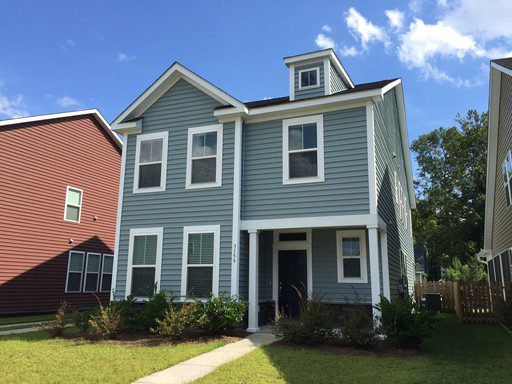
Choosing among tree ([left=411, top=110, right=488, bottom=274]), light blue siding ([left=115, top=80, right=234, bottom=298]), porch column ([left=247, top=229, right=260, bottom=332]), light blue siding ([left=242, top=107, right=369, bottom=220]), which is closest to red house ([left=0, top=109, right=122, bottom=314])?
light blue siding ([left=115, top=80, right=234, bottom=298])

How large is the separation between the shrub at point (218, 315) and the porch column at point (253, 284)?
2.64 feet

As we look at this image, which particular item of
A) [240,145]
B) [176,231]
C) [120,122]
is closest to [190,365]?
[176,231]

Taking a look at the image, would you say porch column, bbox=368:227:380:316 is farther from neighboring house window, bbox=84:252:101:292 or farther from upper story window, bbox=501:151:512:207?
neighboring house window, bbox=84:252:101:292

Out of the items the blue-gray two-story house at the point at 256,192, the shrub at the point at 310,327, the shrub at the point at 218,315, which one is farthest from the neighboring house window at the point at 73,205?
the shrub at the point at 310,327

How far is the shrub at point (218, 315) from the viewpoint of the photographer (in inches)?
404

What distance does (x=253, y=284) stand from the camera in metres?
11.5

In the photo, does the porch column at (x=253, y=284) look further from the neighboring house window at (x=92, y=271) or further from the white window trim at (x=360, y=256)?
the neighboring house window at (x=92, y=271)

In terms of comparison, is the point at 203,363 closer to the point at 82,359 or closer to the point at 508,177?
the point at 82,359

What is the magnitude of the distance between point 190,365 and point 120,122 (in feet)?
29.0

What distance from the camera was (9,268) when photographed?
16.4 metres

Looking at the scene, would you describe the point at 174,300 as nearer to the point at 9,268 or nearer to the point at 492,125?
the point at 9,268

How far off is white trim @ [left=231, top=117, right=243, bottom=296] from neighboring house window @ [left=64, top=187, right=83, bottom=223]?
34.3 feet

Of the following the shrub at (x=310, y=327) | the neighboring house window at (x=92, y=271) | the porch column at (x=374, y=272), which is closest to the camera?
the shrub at (x=310, y=327)

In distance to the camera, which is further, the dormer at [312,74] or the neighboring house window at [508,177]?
the neighboring house window at [508,177]
